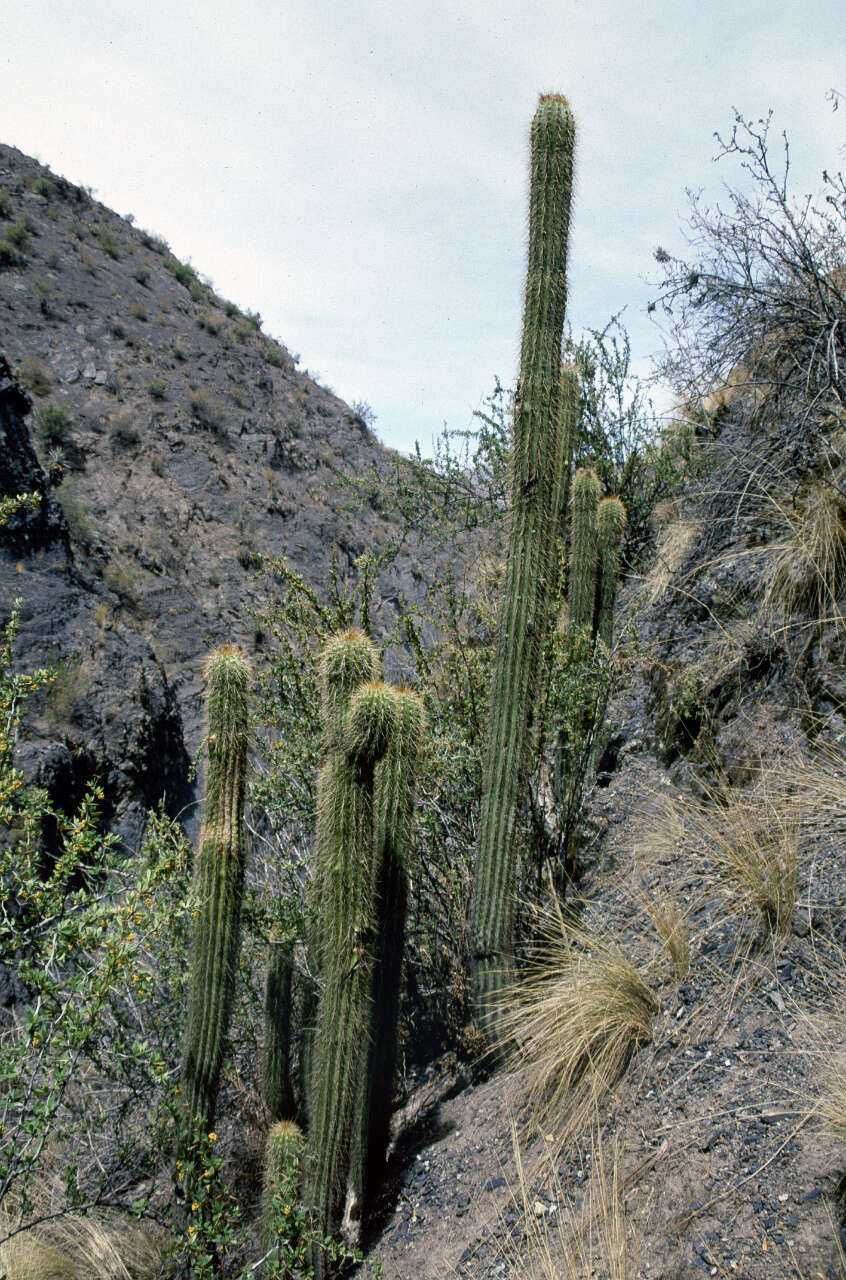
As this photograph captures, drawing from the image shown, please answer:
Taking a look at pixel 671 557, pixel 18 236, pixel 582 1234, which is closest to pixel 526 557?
pixel 582 1234

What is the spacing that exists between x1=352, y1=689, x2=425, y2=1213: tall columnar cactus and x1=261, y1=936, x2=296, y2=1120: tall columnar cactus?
46cm

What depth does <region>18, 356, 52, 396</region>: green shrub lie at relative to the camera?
17672 mm

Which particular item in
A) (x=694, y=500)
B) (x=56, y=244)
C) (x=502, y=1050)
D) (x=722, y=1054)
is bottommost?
(x=502, y=1050)

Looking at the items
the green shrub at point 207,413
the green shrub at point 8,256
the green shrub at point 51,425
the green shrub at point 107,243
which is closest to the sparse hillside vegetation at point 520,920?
the green shrub at point 51,425

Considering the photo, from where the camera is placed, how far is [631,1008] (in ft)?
12.0

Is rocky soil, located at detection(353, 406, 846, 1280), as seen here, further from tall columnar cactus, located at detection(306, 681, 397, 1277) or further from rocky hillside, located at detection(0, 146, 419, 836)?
rocky hillside, located at detection(0, 146, 419, 836)

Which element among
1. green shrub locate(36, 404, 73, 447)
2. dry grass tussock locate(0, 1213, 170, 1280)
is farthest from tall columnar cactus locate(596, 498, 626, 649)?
green shrub locate(36, 404, 73, 447)

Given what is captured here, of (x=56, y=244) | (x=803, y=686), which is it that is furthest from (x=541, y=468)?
(x=56, y=244)

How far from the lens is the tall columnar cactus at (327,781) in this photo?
3.64 meters

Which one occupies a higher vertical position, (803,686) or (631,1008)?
(803,686)

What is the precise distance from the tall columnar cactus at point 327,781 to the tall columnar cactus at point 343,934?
0.02 metres

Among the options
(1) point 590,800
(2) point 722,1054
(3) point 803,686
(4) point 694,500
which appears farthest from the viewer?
(4) point 694,500

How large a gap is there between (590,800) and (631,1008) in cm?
262

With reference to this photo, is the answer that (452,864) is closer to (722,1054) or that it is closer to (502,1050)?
(502,1050)
